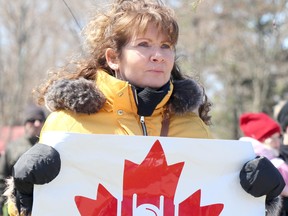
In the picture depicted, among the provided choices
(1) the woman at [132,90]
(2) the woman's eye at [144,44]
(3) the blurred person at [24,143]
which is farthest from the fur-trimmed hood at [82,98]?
(3) the blurred person at [24,143]

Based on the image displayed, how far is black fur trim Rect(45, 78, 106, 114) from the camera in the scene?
9.28ft

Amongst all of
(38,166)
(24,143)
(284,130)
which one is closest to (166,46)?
(38,166)

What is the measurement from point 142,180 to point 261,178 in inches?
17.7

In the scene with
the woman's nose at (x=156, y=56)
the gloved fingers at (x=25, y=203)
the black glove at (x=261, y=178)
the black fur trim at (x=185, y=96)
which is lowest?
the gloved fingers at (x=25, y=203)

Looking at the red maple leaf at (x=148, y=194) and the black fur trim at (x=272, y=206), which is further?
the black fur trim at (x=272, y=206)

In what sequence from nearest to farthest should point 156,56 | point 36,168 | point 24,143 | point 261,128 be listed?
point 36,168, point 156,56, point 261,128, point 24,143

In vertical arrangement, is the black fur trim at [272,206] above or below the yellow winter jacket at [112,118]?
below

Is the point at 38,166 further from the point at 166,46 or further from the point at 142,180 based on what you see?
the point at 166,46

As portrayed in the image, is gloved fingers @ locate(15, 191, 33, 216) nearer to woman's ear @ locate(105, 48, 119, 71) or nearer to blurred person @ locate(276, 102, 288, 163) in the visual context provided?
woman's ear @ locate(105, 48, 119, 71)

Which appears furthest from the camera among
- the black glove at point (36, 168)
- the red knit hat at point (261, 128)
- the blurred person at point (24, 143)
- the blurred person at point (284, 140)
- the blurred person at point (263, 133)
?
the blurred person at point (24, 143)

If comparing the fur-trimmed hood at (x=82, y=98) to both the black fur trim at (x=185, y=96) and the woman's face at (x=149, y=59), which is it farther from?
the woman's face at (x=149, y=59)

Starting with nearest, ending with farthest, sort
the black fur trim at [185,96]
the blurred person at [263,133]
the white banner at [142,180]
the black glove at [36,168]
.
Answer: the black glove at [36,168]
the white banner at [142,180]
the black fur trim at [185,96]
the blurred person at [263,133]

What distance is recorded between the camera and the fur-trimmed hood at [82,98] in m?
2.83

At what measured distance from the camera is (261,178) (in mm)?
2736
